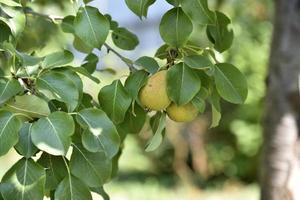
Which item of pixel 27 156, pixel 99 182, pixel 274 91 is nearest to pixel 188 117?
pixel 99 182

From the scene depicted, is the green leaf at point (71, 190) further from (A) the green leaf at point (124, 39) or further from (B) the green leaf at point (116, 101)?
(A) the green leaf at point (124, 39)

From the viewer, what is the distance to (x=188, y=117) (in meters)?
1.18

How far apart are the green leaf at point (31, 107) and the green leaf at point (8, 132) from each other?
1.6 inches

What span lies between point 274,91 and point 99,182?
1262 millimetres

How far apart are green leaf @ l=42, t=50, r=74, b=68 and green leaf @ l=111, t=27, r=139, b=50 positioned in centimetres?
38

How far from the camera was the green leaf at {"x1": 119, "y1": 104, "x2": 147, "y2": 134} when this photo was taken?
4.34 ft

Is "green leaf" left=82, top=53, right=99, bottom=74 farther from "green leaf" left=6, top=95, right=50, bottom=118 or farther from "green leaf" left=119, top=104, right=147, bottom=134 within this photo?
"green leaf" left=6, top=95, right=50, bottom=118

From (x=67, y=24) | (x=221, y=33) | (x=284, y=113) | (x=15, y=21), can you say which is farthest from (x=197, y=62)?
(x=284, y=113)

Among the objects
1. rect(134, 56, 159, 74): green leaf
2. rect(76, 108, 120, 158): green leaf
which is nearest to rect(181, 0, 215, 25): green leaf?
rect(134, 56, 159, 74): green leaf

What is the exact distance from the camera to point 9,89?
104 cm

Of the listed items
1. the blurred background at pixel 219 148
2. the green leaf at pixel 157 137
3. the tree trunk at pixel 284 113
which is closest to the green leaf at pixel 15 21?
the green leaf at pixel 157 137

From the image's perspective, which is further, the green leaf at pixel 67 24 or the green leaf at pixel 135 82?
the green leaf at pixel 67 24

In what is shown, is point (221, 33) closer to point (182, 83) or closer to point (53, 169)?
point (182, 83)

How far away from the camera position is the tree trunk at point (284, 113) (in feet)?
7.13
